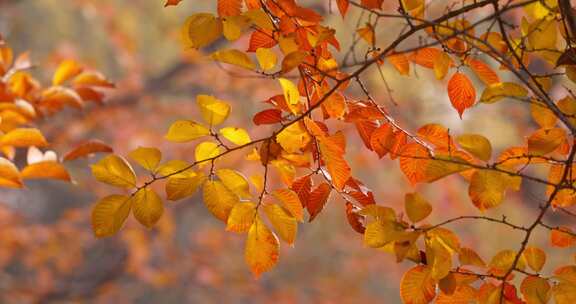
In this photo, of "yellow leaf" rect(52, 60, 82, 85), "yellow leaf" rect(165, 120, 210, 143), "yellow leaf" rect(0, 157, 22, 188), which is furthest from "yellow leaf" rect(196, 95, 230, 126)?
"yellow leaf" rect(52, 60, 82, 85)

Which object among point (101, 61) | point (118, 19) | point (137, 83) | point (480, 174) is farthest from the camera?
point (101, 61)

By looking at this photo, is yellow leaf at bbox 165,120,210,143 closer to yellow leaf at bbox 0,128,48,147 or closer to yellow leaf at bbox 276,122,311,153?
yellow leaf at bbox 276,122,311,153

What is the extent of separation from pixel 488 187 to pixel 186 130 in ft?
1.22

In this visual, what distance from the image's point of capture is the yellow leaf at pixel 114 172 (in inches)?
31.4

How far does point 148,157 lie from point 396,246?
0.32 metres

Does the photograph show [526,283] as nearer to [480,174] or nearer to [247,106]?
[480,174]

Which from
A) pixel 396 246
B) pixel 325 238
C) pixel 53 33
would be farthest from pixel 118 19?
pixel 396 246

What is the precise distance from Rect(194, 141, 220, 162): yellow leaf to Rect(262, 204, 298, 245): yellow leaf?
3.8 inches

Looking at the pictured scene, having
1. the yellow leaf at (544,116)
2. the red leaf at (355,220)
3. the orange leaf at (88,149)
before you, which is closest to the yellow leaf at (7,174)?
the orange leaf at (88,149)

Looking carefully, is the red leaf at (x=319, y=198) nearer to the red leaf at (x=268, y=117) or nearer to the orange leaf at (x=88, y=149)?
the red leaf at (x=268, y=117)

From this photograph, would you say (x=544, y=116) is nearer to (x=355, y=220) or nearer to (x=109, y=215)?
(x=355, y=220)

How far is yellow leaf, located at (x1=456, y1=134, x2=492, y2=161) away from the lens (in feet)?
2.34

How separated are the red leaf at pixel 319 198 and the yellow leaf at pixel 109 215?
0.23 metres

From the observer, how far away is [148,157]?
813mm
